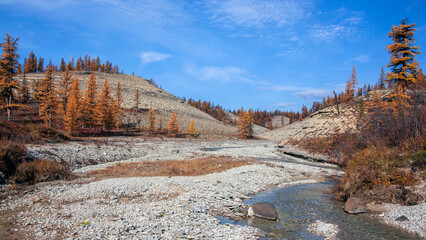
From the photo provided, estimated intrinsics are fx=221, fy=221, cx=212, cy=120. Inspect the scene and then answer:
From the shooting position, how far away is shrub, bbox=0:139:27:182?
14.2m

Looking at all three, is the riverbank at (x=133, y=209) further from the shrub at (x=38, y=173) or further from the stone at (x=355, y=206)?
the stone at (x=355, y=206)

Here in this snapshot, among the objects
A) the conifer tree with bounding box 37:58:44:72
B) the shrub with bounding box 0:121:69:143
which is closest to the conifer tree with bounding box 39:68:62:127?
the shrub with bounding box 0:121:69:143

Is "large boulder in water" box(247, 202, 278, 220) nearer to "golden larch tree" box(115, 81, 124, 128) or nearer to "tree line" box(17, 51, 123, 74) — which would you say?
"golden larch tree" box(115, 81, 124, 128)

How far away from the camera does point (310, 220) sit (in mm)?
10000

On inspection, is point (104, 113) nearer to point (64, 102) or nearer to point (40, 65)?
point (64, 102)

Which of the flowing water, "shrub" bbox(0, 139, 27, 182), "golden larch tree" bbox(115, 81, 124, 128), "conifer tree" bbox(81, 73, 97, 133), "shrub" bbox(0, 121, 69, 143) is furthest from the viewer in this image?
"golden larch tree" bbox(115, 81, 124, 128)

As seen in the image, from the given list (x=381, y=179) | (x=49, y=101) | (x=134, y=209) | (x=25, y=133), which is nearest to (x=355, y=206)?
(x=381, y=179)

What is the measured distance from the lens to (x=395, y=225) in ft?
29.2

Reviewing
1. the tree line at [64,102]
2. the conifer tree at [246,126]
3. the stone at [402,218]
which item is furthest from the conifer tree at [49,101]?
the conifer tree at [246,126]

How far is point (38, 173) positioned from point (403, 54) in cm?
4953

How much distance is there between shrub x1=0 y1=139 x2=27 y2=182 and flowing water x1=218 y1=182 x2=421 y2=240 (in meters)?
14.4

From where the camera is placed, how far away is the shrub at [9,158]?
14.2 metres

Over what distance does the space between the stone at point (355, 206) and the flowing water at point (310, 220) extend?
0.90 feet

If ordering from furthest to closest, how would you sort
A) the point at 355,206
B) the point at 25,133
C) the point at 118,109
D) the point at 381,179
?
the point at 118,109 → the point at 25,133 → the point at 381,179 → the point at 355,206
